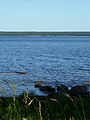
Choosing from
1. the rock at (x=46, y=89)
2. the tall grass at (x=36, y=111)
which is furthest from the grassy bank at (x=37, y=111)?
the rock at (x=46, y=89)

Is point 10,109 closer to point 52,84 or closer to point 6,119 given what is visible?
point 6,119

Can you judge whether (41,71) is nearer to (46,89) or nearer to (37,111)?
(46,89)

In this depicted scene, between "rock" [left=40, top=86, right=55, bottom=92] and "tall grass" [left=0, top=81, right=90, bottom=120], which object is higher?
"tall grass" [left=0, top=81, right=90, bottom=120]

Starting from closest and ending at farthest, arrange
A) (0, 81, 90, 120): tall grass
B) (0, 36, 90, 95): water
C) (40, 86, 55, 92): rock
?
(0, 81, 90, 120): tall grass → (0, 36, 90, 95): water → (40, 86, 55, 92): rock

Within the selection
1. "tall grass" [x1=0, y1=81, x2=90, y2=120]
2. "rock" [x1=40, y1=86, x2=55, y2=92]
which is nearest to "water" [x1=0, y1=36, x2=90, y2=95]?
"tall grass" [x1=0, y1=81, x2=90, y2=120]

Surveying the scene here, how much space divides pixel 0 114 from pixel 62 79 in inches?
934

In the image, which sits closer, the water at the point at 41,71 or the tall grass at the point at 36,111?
the tall grass at the point at 36,111

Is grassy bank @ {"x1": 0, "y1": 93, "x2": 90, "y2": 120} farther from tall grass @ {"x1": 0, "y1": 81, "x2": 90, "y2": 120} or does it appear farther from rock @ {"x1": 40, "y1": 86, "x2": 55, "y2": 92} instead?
rock @ {"x1": 40, "y1": 86, "x2": 55, "y2": 92}

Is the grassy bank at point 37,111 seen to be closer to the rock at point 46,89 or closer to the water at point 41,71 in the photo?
the water at point 41,71

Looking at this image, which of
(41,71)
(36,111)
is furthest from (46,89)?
(36,111)

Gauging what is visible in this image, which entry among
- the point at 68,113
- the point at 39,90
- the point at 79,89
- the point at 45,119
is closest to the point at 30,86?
the point at 39,90

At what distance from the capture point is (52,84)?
25.4 m

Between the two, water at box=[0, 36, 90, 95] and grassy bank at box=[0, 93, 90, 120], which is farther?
water at box=[0, 36, 90, 95]

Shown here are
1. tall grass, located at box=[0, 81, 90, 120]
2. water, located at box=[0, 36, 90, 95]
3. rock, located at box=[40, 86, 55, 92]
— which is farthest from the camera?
rock, located at box=[40, 86, 55, 92]
